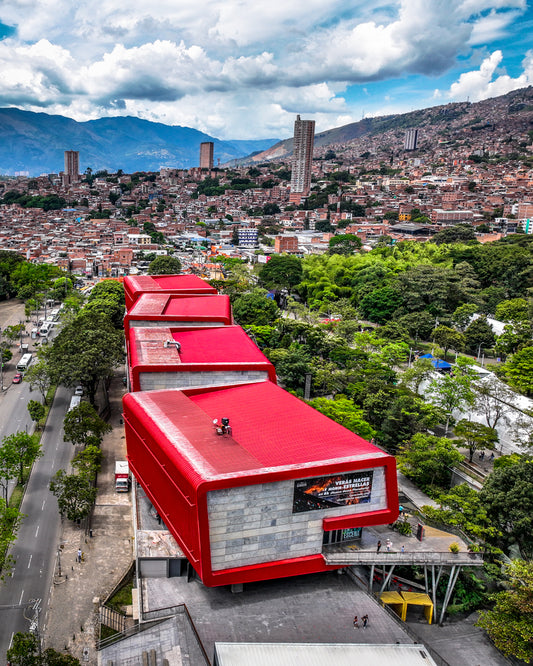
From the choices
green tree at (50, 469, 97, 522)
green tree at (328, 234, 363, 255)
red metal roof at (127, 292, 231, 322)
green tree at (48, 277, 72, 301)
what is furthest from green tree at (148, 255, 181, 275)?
green tree at (50, 469, 97, 522)

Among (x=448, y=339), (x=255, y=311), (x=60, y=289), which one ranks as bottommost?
(x=448, y=339)

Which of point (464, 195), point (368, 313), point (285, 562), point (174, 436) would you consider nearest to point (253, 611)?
point (285, 562)

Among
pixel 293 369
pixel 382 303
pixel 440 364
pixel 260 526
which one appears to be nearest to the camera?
pixel 260 526

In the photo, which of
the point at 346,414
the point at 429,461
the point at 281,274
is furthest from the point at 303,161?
the point at 429,461

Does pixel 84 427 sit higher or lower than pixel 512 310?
lower

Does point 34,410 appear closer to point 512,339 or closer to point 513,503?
point 513,503

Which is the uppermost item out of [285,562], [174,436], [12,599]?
[174,436]

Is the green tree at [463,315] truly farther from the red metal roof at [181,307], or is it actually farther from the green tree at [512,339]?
the red metal roof at [181,307]

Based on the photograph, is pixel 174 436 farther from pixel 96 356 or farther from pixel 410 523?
pixel 96 356
